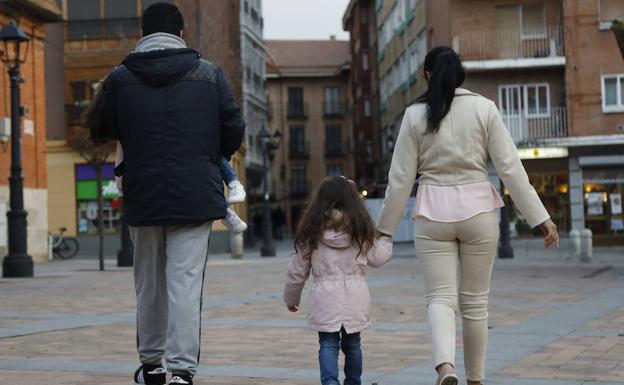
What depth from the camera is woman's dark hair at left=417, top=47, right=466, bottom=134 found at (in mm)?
5516

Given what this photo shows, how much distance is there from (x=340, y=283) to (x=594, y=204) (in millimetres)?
33174

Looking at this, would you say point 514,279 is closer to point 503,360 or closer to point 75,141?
point 503,360

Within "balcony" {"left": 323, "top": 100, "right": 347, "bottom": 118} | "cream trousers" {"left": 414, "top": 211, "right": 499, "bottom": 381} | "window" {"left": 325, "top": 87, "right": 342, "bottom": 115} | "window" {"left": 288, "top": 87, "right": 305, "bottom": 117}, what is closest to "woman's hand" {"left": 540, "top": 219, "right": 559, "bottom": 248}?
"cream trousers" {"left": 414, "top": 211, "right": 499, "bottom": 381}

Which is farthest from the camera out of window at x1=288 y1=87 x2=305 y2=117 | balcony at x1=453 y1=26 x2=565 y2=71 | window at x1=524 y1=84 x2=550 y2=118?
window at x1=288 y1=87 x2=305 y2=117

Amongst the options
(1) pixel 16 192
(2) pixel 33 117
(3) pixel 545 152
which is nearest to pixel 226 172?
(1) pixel 16 192

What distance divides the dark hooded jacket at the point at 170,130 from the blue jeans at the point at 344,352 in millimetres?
841

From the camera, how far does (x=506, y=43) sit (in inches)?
1571

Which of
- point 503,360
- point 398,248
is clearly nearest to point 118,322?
point 503,360

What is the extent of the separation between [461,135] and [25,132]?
26.5m

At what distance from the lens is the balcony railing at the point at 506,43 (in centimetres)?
3969

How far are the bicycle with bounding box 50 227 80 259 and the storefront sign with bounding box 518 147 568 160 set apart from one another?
619 inches

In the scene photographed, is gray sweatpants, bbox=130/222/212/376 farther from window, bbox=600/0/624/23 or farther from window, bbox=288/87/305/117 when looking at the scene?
window, bbox=288/87/305/117

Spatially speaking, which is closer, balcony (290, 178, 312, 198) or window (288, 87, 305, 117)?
window (288, 87, 305, 117)

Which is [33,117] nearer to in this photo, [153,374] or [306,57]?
[153,374]
